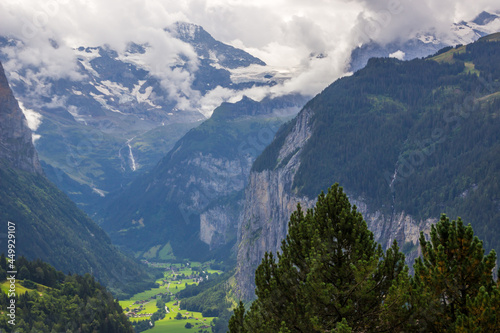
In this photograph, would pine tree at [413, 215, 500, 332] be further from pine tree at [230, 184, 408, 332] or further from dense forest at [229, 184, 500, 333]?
pine tree at [230, 184, 408, 332]

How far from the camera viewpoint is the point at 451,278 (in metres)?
34.5

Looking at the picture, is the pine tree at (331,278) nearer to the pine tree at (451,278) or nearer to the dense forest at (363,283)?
the dense forest at (363,283)

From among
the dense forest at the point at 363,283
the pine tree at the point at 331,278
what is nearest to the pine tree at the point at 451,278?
the dense forest at the point at 363,283

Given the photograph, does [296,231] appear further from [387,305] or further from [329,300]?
[387,305]

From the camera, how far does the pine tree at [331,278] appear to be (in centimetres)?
3959

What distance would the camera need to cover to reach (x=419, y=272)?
36625 mm

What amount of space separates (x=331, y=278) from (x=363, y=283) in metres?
3.00

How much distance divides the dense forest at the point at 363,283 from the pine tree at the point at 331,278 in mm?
75

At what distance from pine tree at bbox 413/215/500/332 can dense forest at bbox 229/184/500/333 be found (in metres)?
0.06

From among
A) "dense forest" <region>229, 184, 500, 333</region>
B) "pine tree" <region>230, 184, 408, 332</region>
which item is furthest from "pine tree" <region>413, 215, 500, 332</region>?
"pine tree" <region>230, 184, 408, 332</region>

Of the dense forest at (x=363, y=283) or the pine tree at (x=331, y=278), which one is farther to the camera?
the pine tree at (x=331, y=278)

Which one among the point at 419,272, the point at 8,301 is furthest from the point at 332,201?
the point at 8,301

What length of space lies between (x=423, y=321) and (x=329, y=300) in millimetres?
7081

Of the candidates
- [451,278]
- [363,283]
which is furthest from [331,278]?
[451,278]
